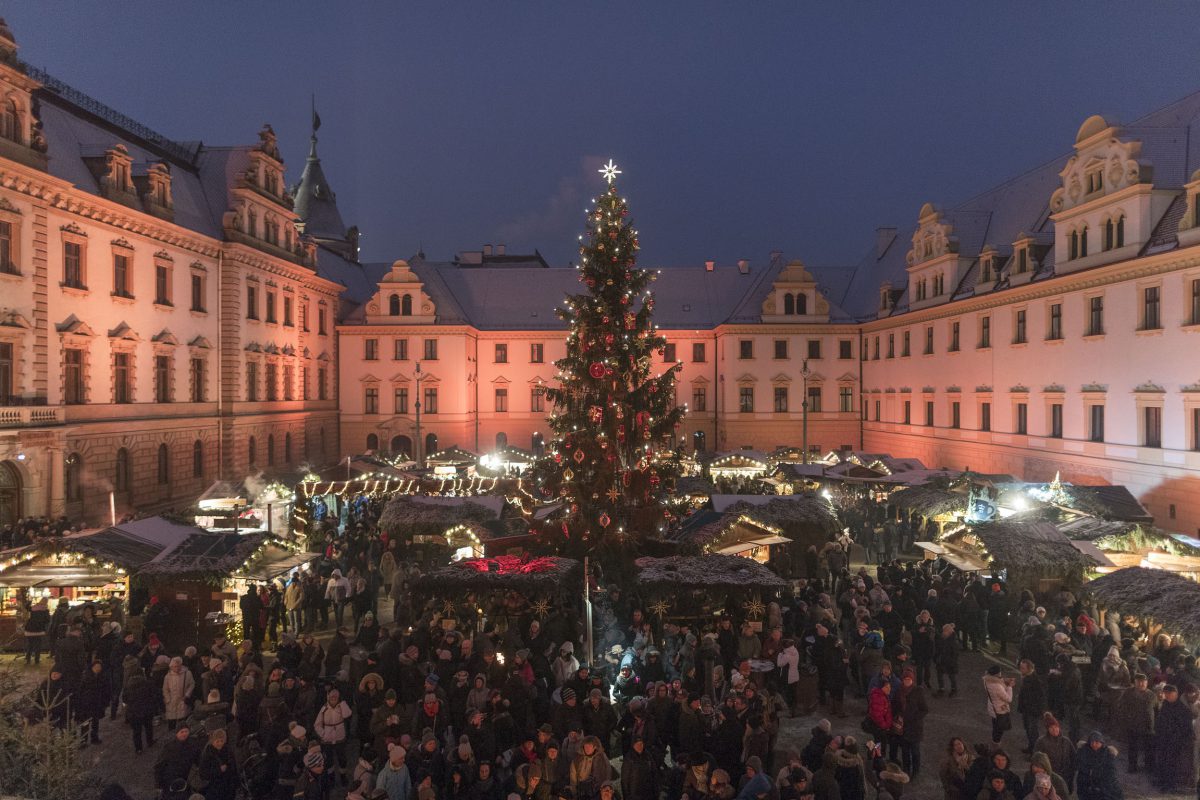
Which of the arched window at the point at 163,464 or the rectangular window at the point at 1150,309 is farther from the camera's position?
the arched window at the point at 163,464

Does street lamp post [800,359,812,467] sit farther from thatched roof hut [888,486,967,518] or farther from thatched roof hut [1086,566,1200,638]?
thatched roof hut [1086,566,1200,638]

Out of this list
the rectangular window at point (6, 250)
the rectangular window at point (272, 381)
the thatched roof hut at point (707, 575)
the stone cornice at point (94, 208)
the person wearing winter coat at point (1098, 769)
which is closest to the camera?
the person wearing winter coat at point (1098, 769)

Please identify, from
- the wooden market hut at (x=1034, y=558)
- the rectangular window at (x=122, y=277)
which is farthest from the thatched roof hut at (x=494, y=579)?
the rectangular window at (x=122, y=277)

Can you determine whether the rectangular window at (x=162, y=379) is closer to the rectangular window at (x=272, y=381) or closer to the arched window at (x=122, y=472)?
the arched window at (x=122, y=472)

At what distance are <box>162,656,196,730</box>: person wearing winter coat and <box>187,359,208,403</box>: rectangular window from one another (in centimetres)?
2510

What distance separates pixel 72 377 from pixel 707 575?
23371 mm

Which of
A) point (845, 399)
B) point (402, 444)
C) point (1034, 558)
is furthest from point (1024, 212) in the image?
point (402, 444)

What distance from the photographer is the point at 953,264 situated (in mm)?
39469

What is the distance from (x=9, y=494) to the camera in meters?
24.0

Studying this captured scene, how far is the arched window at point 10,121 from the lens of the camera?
78.0 feet

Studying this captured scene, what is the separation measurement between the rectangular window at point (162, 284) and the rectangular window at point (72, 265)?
13.1 feet

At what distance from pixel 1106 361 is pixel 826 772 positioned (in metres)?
26.1

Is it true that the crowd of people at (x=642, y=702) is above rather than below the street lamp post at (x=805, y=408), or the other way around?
below

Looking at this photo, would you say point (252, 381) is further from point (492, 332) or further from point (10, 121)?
point (492, 332)
